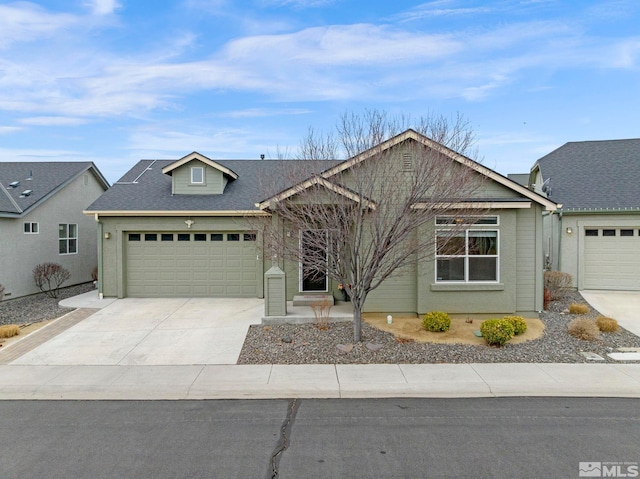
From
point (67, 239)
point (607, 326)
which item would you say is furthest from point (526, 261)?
point (67, 239)

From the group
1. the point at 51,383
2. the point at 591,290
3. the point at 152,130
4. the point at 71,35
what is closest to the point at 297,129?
the point at 51,383

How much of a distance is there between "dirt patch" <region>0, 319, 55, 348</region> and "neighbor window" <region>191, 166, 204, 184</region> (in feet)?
21.3

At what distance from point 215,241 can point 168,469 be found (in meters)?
10.2

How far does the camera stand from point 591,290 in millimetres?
14562

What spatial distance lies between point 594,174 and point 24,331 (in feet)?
66.9

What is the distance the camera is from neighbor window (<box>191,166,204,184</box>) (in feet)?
48.6

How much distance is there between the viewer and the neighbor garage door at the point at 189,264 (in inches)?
548

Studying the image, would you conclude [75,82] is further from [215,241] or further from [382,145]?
[382,145]

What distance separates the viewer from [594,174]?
1642 centimetres

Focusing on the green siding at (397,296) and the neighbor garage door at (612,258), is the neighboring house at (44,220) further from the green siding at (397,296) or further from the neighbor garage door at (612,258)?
the neighbor garage door at (612,258)

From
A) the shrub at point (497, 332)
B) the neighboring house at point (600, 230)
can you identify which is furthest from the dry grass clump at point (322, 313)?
the neighboring house at point (600, 230)

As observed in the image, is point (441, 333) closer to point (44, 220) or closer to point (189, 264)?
point (189, 264)

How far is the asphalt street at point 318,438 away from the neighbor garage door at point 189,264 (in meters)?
7.84

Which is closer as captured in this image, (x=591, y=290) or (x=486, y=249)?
(x=486, y=249)
